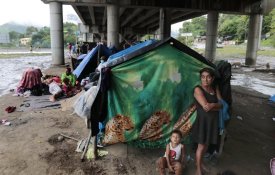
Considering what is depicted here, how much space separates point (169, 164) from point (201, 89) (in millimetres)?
1303

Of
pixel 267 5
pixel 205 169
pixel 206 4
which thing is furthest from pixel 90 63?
pixel 267 5

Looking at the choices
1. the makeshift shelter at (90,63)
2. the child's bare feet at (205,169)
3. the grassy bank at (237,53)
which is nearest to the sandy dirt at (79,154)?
the child's bare feet at (205,169)

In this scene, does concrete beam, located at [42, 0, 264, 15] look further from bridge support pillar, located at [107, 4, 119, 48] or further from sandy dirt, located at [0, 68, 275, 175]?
sandy dirt, located at [0, 68, 275, 175]

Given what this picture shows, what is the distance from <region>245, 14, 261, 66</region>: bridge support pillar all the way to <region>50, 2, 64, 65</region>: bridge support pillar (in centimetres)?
1777

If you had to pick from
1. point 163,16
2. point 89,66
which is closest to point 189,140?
point 89,66

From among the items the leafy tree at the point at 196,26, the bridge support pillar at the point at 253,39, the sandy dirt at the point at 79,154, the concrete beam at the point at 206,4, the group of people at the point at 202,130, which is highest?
the leafy tree at the point at 196,26

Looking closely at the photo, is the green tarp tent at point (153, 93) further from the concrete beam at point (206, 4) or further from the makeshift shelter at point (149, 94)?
the concrete beam at point (206, 4)

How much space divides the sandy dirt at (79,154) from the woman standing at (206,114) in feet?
2.02

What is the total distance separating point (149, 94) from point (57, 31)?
17.9 metres

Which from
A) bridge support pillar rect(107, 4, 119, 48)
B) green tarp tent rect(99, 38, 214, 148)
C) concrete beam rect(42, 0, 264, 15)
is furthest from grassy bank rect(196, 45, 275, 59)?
green tarp tent rect(99, 38, 214, 148)

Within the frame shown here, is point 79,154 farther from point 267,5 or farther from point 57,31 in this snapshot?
point 267,5

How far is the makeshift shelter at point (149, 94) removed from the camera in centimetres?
470

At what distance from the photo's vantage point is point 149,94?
190 inches

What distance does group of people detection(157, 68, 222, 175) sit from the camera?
4164 mm
